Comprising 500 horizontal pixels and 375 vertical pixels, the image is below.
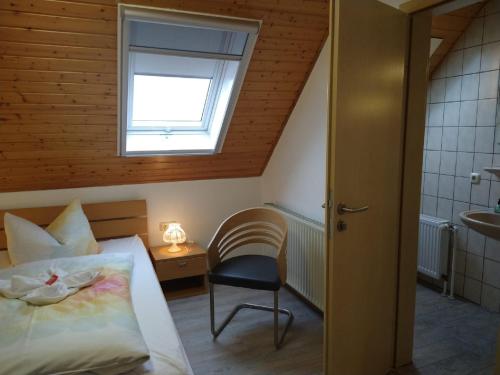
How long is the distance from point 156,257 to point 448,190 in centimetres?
250

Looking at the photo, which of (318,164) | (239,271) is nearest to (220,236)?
(239,271)

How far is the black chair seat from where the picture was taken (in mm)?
2454

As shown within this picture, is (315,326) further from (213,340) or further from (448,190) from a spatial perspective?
(448,190)

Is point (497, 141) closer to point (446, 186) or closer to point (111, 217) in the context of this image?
point (446, 186)

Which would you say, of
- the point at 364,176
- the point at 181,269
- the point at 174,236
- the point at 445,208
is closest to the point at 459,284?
the point at 445,208

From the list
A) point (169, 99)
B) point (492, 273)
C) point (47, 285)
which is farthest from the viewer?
point (169, 99)

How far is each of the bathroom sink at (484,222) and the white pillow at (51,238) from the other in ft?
8.46

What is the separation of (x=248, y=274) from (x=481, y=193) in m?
1.88

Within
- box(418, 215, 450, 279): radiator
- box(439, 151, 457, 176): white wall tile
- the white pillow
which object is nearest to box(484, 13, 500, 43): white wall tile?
box(439, 151, 457, 176): white wall tile

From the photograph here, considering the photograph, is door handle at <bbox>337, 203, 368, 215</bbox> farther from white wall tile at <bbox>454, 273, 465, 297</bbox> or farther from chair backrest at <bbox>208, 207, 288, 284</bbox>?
white wall tile at <bbox>454, 273, 465, 297</bbox>

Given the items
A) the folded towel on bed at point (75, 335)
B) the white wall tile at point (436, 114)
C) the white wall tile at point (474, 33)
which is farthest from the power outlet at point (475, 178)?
the folded towel on bed at point (75, 335)

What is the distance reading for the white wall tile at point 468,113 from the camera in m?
2.89

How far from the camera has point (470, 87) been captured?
289 cm

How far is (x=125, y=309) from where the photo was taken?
5.87 feet
